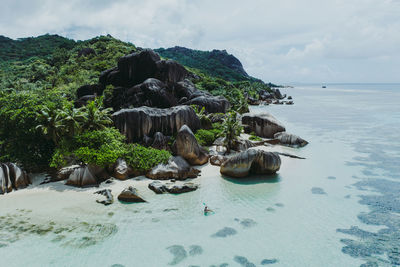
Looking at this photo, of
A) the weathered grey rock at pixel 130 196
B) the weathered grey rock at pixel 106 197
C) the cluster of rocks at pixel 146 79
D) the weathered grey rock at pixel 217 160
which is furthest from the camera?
the cluster of rocks at pixel 146 79

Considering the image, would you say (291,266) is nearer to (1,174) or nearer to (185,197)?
(185,197)

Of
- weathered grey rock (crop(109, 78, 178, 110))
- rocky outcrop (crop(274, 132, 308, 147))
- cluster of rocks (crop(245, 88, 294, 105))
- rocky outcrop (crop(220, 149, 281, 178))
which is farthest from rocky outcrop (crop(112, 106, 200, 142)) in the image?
cluster of rocks (crop(245, 88, 294, 105))

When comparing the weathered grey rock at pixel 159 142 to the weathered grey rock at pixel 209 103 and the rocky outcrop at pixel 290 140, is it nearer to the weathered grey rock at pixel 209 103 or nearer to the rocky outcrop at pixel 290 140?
the weathered grey rock at pixel 209 103

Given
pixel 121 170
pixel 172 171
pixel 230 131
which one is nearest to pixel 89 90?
pixel 121 170

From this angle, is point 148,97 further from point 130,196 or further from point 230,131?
point 130,196

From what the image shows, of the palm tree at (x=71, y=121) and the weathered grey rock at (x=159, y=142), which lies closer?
the palm tree at (x=71, y=121)

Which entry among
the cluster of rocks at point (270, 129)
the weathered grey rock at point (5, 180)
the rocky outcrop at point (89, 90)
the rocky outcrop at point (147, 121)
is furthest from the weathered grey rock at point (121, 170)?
the rocky outcrop at point (89, 90)
